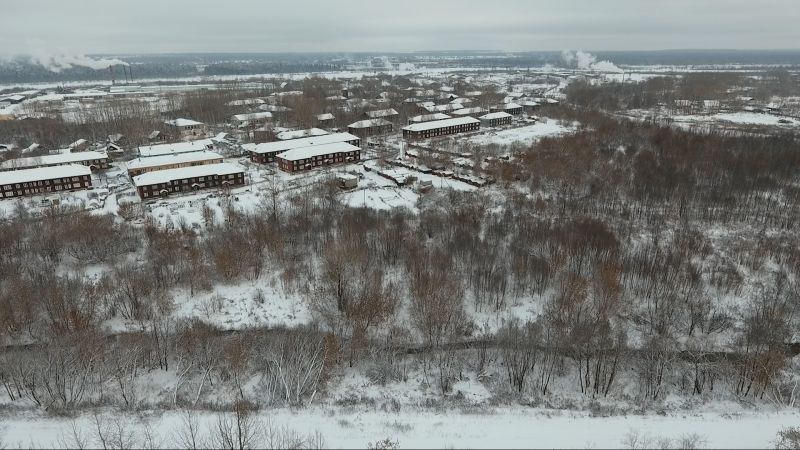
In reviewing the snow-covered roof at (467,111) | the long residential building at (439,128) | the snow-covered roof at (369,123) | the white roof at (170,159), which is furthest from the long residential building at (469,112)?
the white roof at (170,159)

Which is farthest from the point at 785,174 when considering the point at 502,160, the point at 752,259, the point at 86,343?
the point at 86,343

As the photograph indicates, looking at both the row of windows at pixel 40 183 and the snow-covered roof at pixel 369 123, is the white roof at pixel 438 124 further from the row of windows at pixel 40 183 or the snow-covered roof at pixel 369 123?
the row of windows at pixel 40 183

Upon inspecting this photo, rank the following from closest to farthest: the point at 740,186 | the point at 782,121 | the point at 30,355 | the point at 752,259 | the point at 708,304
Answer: the point at 30,355 → the point at 708,304 → the point at 752,259 → the point at 740,186 → the point at 782,121

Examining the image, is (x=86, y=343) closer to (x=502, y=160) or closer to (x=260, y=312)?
(x=260, y=312)

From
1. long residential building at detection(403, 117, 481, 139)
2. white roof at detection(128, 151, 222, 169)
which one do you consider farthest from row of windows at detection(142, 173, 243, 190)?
long residential building at detection(403, 117, 481, 139)

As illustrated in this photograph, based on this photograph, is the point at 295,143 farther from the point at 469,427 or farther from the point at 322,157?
the point at 469,427
